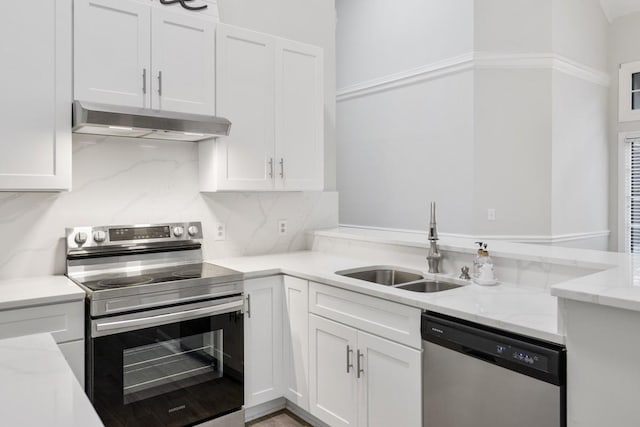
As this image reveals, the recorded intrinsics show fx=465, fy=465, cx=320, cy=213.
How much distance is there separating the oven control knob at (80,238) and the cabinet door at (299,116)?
3.81 feet

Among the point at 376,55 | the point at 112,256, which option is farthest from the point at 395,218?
the point at 112,256

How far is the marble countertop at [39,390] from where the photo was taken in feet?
2.76

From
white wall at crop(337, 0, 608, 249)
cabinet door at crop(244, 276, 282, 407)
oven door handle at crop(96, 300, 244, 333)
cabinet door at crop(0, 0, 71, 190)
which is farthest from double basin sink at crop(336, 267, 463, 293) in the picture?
white wall at crop(337, 0, 608, 249)

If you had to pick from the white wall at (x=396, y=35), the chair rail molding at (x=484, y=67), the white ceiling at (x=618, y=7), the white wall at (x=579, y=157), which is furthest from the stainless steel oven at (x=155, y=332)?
the white ceiling at (x=618, y=7)

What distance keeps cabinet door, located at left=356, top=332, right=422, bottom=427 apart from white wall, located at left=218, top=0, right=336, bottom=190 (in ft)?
6.07

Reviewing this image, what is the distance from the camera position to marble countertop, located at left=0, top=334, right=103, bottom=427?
2.76 ft

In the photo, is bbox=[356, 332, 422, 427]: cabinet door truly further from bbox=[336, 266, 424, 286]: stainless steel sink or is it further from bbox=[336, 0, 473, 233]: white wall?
bbox=[336, 0, 473, 233]: white wall

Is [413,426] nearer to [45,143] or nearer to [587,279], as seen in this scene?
[587,279]

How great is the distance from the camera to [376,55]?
17.6 ft

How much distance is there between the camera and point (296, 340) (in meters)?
2.66

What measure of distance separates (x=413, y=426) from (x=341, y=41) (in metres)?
4.92

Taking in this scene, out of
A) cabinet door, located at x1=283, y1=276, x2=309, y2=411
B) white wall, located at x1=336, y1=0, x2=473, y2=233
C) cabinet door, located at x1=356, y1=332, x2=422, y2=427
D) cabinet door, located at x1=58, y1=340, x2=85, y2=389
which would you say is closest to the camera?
cabinet door, located at x1=356, y1=332, x2=422, y2=427

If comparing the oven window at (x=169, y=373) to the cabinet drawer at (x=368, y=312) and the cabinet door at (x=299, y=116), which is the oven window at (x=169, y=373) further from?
the cabinet door at (x=299, y=116)

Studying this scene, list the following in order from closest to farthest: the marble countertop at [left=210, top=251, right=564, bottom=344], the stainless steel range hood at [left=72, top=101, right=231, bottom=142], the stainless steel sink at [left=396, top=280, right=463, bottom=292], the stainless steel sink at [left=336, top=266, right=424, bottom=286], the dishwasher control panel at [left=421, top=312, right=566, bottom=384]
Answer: the dishwasher control panel at [left=421, top=312, right=566, bottom=384] → the marble countertop at [left=210, top=251, right=564, bottom=344] → the stainless steel range hood at [left=72, top=101, right=231, bottom=142] → the stainless steel sink at [left=396, top=280, right=463, bottom=292] → the stainless steel sink at [left=336, top=266, right=424, bottom=286]
